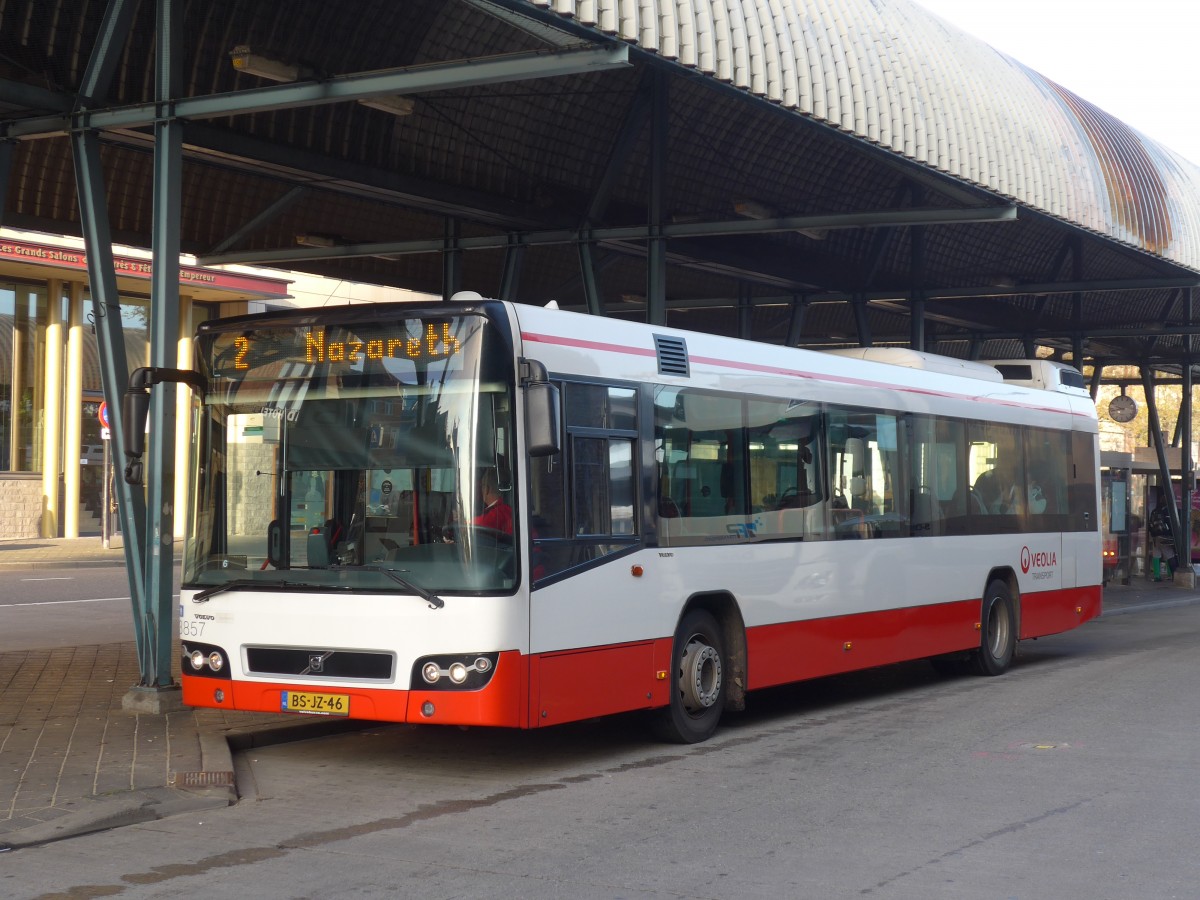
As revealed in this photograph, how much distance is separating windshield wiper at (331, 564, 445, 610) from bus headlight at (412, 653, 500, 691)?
0.98 ft

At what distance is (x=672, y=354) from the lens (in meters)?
10.3

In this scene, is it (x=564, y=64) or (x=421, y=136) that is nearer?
(x=564, y=64)

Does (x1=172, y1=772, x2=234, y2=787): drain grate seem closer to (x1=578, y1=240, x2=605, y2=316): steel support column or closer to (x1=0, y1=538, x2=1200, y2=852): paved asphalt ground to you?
(x1=0, y1=538, x2=1200, y2=852): paved asphalt ground

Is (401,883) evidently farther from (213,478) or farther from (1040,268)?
(1040,268)

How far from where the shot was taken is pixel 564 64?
408 inches

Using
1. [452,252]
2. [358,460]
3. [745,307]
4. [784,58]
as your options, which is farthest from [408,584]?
[745,307]

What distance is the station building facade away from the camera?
111ft

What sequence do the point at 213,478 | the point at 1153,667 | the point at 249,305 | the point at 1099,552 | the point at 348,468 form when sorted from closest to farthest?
the point at 348,468
the point at 213,478
the point at 1153,667
the point at 1099,552
the point at 249,305

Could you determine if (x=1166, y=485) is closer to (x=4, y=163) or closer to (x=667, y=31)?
(x=667, y=31)

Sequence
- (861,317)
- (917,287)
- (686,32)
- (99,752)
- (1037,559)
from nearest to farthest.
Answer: (99,752) → (686,32) → (1037,559) → (917,287) → (861,317)

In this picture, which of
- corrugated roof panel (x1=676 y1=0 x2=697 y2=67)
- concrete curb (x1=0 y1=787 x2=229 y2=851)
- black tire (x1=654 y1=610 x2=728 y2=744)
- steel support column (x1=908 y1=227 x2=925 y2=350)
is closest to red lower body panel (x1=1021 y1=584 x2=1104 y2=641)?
steel support column (x1=908 y1=227 x2=925 y2=350)

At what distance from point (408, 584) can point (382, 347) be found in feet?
4.58

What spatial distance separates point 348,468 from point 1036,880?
4404 millimetres

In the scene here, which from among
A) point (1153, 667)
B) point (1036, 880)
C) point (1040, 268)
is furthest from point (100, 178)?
point (1040, 268)
